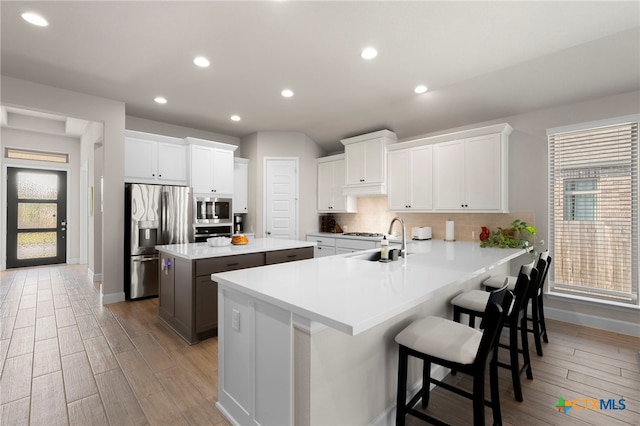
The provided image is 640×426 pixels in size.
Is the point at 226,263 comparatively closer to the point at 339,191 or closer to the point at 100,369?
the point at 100,369

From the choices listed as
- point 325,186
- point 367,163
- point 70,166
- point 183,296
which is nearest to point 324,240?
point 325,186

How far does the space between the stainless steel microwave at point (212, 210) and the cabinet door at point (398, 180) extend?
2848 mm

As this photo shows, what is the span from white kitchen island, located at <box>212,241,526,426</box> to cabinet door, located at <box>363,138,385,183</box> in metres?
2.97

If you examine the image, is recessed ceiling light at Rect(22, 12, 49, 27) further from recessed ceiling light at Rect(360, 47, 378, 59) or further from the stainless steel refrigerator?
recessed ceiling light at Rect(360, 47, 378, 59)

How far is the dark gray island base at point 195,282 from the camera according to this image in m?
2.79

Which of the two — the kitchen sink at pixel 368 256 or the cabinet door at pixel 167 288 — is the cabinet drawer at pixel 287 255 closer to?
the cabinet door at pixel 167 288

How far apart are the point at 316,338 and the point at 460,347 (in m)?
0.75

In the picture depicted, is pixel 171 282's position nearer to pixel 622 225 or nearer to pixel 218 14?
pixel 218 14

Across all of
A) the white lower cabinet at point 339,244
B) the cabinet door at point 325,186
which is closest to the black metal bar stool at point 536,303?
the white lower cabinet at point 339,244

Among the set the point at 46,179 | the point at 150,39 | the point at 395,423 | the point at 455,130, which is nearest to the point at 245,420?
the point at 395,423

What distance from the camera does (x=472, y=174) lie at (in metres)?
3.95

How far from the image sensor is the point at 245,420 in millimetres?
1630

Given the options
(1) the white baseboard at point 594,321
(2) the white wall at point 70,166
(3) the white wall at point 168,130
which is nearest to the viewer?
(1) the white baseboard at point 594,321

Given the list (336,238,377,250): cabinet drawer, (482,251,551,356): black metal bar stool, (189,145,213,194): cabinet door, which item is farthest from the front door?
(482,251,551,356): black metal bar stool
